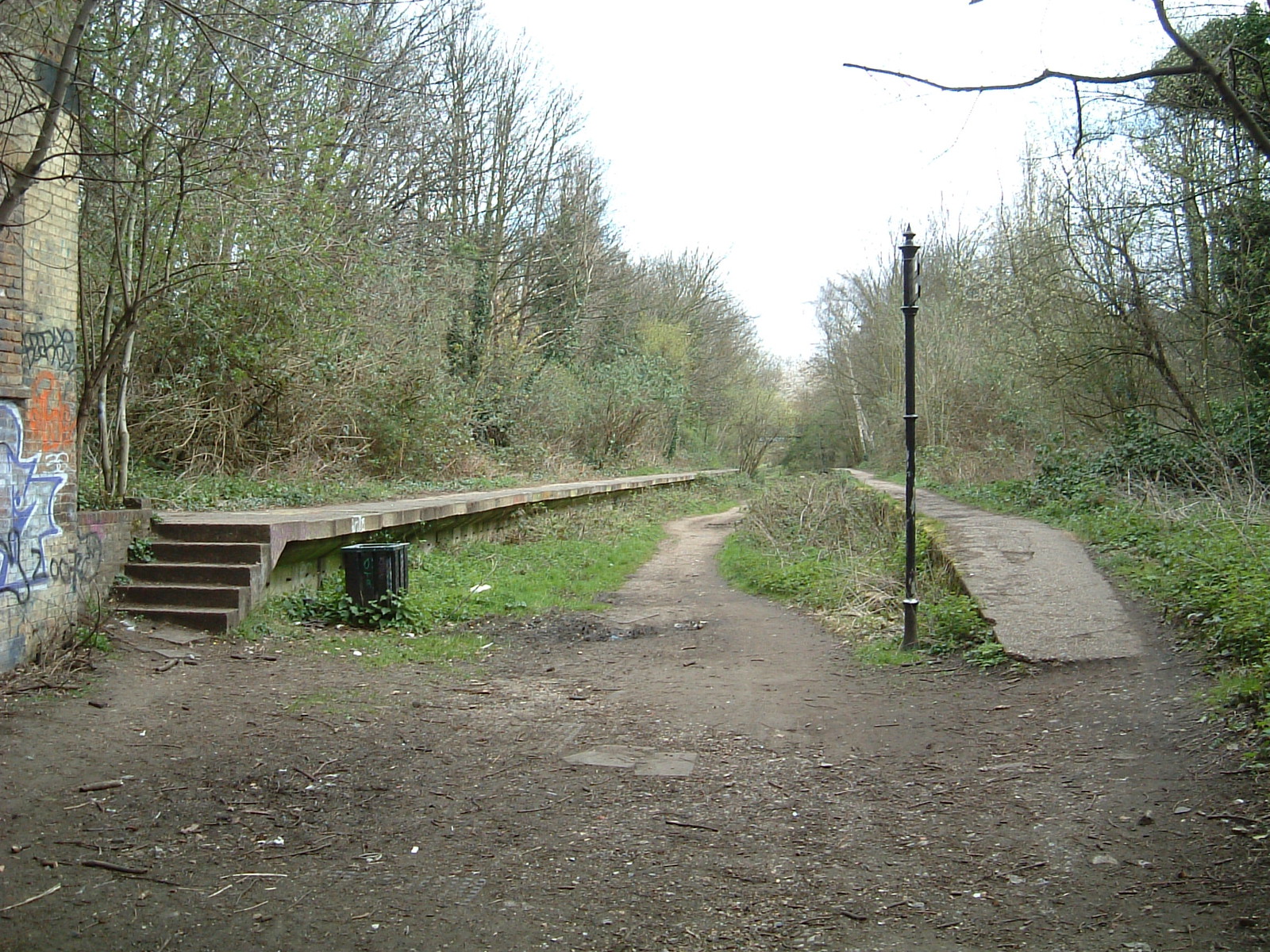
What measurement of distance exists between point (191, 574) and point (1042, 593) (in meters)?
6.85

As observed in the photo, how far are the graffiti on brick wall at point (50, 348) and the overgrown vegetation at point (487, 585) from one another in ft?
7.75

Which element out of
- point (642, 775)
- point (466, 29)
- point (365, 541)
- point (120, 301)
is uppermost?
point (466, 29)

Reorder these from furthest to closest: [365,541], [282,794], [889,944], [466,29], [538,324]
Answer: [538,324] → [466,29] → [365,541] → [282,794] → [889,944]

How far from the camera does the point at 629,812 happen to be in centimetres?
433

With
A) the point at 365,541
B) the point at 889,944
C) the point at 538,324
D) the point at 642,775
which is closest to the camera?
the point at 889,944

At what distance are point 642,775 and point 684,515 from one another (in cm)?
1923

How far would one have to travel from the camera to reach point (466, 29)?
75.9ft

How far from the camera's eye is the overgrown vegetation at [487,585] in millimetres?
8102

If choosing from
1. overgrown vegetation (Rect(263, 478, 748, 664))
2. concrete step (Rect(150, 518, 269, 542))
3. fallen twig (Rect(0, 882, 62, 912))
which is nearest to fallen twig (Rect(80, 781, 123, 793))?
fallen twig (Rect(0, 882, 62, 912))

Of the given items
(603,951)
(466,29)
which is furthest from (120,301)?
(466,29)

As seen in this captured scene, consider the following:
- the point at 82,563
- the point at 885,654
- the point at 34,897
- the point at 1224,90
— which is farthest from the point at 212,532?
the point at 1224,90

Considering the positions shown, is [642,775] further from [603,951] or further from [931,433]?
[931,433]

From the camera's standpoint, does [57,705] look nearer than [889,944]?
No

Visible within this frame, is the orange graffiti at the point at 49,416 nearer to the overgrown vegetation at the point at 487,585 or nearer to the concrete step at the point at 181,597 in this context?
the concrete step at the point at 181,597
